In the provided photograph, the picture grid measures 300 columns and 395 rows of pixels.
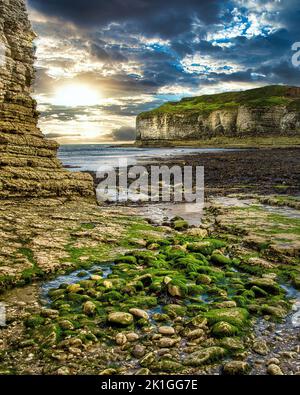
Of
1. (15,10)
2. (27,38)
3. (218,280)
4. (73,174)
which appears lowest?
(218,280)

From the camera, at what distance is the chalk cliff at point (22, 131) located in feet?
51.6

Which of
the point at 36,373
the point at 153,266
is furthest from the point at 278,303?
the point at 36,373

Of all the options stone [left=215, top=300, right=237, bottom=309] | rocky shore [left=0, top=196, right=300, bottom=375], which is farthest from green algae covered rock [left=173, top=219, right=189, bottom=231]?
stone [left=215, top=300, right=237, bottom=309]

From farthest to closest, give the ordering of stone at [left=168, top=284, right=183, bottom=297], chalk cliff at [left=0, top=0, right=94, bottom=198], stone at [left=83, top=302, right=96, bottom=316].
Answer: chalk cliff at [left=0, top=0, right=94, bottom=198] → stone at [left=168, top=284, right=183, bottom=297] → stone at [left=83, top=302, right=96, bottom=316]

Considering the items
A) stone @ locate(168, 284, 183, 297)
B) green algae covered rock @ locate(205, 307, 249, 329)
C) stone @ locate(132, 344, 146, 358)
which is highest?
stone @ locate(168, 284, 183, 297)

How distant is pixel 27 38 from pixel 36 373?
1658cm

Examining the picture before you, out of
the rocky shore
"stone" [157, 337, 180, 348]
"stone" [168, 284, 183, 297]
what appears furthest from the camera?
"stone" [168, 284, 183, 297]

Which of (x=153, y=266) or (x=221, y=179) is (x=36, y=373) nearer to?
(x=153, y=266)

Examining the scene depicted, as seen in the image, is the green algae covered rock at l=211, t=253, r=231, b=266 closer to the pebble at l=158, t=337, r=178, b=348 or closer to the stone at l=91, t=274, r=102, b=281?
the stone at l=91, t=274, r=102, b=281

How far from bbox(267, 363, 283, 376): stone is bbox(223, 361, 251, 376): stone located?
0.29 m

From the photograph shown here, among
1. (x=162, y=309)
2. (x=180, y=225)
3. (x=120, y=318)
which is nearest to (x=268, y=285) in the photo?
(x=162, y=309)

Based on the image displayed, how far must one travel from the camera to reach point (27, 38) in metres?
17.4

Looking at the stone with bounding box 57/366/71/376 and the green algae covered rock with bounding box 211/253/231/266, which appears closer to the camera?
the stone with bounding box 57/366/71/376

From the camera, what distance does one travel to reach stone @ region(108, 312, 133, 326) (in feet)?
21.8
